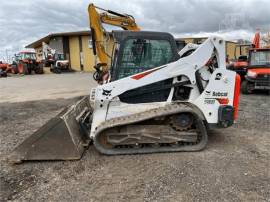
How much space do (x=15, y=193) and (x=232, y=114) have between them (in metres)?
3.51

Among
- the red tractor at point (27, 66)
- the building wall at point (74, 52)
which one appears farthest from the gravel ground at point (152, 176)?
the building wall at point (74, 52)

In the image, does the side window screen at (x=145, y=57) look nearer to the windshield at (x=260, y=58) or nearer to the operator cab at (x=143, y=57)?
the operator cab at (x=143, y=57)

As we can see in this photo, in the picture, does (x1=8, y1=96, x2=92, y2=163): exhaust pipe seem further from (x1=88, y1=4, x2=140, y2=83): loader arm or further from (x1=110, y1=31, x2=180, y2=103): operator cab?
(x1=88, y1=4, x2=140, y2=83): loader arm

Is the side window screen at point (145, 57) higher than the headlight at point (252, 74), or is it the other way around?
the side window screen at point (145, 57)

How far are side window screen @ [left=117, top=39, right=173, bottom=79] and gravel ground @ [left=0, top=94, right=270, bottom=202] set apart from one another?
1.47 meters

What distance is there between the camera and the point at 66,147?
3.89m

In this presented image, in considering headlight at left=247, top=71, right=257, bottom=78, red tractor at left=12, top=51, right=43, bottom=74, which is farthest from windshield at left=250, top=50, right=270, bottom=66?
red tractor at left=12, top=51, right=43, bottom=74

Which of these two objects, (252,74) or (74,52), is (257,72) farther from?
(74,52)

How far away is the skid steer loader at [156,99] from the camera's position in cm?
A: 410

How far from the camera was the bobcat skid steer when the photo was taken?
4.10 meters

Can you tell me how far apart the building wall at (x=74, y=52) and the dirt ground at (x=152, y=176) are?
27.9 metres

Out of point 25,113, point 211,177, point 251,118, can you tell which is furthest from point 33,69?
point 211,177

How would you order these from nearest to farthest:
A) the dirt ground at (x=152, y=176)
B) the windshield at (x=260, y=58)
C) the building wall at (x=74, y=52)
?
the dirt ground at (x=152, y=176) → the windshield at (x=260, y=58) → the building wall at (x=74, y=52)

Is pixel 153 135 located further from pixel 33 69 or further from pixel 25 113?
pixel 33 69
